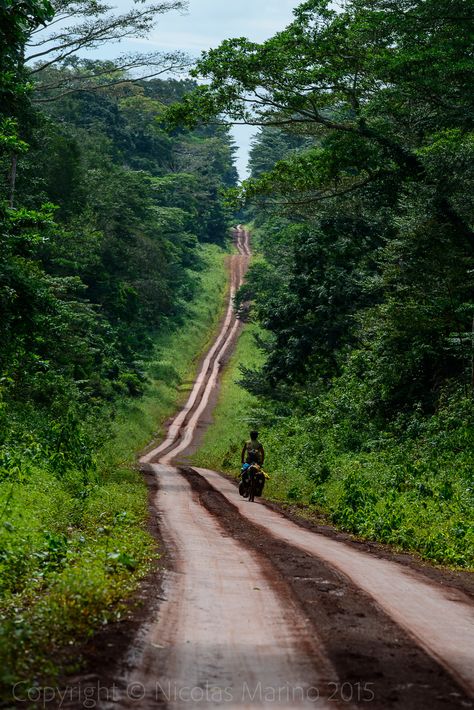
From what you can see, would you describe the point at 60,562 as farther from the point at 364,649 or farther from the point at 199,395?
the point at 199,395

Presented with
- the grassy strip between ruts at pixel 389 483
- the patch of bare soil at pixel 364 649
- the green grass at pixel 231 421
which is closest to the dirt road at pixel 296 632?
the patch of bare soil at pixel 364 649

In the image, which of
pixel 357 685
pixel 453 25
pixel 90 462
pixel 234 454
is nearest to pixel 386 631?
pixel 357 685

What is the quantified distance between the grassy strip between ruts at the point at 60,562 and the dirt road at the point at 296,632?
0.51 metres

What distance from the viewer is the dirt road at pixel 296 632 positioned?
517 cm

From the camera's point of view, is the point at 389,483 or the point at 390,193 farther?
the point at 390,193

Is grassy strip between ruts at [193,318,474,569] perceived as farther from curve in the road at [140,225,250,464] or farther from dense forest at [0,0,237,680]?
curve in the road at [140,225,250,464]

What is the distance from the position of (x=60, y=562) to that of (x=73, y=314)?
21.1 meters

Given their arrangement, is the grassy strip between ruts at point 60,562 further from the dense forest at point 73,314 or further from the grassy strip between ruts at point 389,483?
the grassy strip between ruts at point 389,483

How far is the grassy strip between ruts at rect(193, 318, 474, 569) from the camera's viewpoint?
540 inches

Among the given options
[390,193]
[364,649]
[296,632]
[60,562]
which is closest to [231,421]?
[390,193]

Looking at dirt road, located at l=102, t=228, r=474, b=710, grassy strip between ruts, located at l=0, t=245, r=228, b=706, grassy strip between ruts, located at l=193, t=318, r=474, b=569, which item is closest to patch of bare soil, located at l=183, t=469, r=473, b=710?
dirt road, located at l=102, t=228, r=474, b=710

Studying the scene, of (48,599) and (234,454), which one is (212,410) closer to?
(234,454)

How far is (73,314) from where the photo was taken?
2917cm

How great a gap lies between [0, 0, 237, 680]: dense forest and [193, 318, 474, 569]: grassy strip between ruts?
4593 mm
